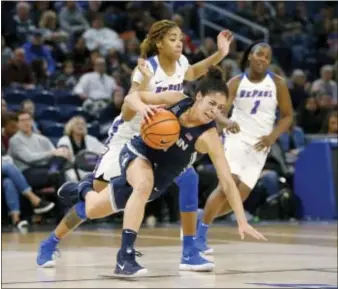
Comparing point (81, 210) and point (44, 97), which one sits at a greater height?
point (44, 97)

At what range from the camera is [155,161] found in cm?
685

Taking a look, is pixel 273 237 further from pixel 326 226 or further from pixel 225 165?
pixel 225 165

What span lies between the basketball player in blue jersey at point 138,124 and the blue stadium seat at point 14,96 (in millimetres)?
7286

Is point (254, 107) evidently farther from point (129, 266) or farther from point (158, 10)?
point (158, 10)

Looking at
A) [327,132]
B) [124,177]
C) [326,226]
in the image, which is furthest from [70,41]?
[124,177]

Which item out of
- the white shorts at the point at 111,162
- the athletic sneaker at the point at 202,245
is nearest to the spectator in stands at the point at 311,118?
the athletic sneaker at the point at 202,245

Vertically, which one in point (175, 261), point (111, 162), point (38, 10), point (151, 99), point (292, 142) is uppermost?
point (38, 10)

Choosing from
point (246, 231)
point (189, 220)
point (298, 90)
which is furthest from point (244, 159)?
point (298, 90)

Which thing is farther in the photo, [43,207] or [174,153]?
[43,207]

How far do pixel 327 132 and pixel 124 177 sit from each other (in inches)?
375

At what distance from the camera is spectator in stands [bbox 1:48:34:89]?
15.3m

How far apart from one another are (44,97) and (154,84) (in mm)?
7928

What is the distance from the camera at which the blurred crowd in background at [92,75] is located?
13.1 metres

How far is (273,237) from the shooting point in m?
11.3
